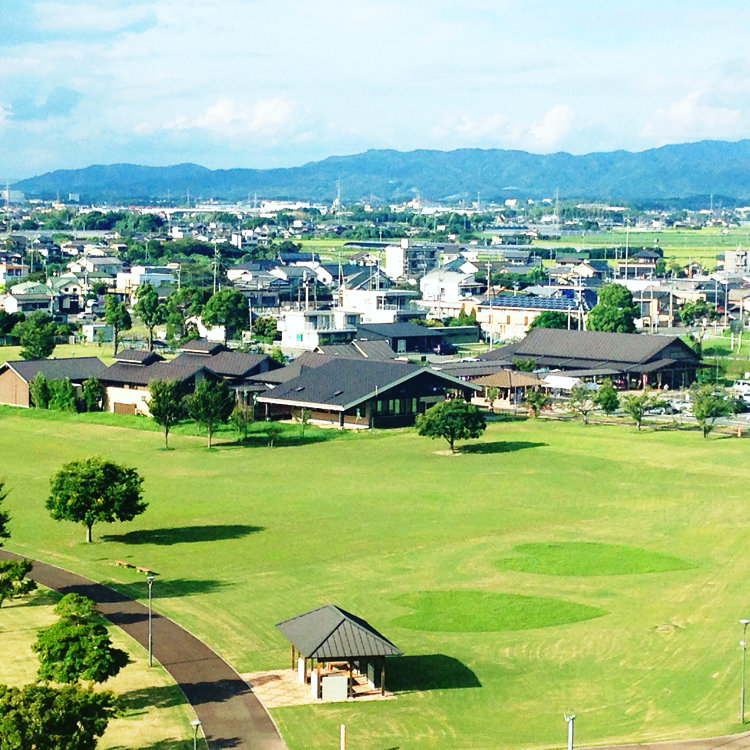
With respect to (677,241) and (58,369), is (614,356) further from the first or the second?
(677,241)

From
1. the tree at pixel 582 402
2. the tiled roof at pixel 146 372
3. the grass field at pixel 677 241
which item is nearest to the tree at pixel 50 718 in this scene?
the tiled roof at pixel 146 372

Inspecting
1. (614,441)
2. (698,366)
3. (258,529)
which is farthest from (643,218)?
(258,529)

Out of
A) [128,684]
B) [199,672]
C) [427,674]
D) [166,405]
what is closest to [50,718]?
[128,684]

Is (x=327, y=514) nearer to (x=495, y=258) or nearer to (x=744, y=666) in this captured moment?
(x=744, y=666)

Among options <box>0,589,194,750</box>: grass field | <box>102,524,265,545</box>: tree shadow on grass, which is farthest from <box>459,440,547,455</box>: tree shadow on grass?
<box>0,589,194,750</box>: grass field

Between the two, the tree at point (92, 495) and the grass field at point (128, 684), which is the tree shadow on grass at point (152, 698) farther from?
the tree at point (92, 495)
